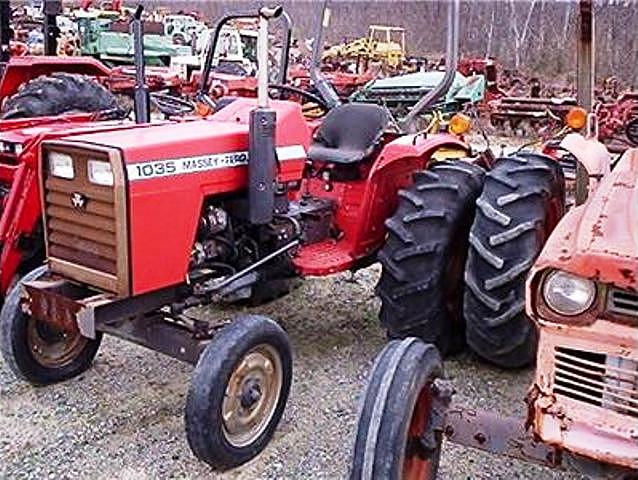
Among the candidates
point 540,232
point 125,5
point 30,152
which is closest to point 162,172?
point 30,152

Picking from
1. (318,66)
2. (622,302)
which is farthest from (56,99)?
(622,302)

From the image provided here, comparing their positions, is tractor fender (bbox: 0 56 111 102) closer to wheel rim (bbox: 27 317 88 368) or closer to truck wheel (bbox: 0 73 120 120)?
truck wheel (bbox: 0 73 120 120)

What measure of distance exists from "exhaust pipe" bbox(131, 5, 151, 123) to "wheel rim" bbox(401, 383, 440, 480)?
2623mm

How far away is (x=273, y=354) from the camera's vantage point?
10.9ft

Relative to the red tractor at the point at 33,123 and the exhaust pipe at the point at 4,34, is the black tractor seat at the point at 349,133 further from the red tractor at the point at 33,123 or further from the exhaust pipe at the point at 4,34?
the exhaust pipe at the point at 4,34

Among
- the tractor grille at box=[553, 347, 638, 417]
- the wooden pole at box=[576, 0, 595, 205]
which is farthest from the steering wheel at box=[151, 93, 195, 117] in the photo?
the tractor grille at box=[553, 347, 638, 417]

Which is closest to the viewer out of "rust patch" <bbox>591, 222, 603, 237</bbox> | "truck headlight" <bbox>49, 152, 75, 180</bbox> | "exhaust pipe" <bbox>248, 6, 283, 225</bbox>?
"rust patch" <bbox>591, 222, 603, 237</bbox>

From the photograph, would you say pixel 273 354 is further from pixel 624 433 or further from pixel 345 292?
pixel 345 292

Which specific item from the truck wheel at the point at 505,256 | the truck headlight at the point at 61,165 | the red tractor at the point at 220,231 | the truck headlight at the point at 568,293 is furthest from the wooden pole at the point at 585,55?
the truck headlight at the point at 61,165

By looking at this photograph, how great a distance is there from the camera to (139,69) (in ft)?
14.4

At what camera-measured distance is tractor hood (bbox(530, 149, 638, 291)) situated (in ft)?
6.61

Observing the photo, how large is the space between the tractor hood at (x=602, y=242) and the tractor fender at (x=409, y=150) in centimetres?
169

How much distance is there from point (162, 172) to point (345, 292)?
229cm

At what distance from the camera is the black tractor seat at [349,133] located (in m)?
4.31
